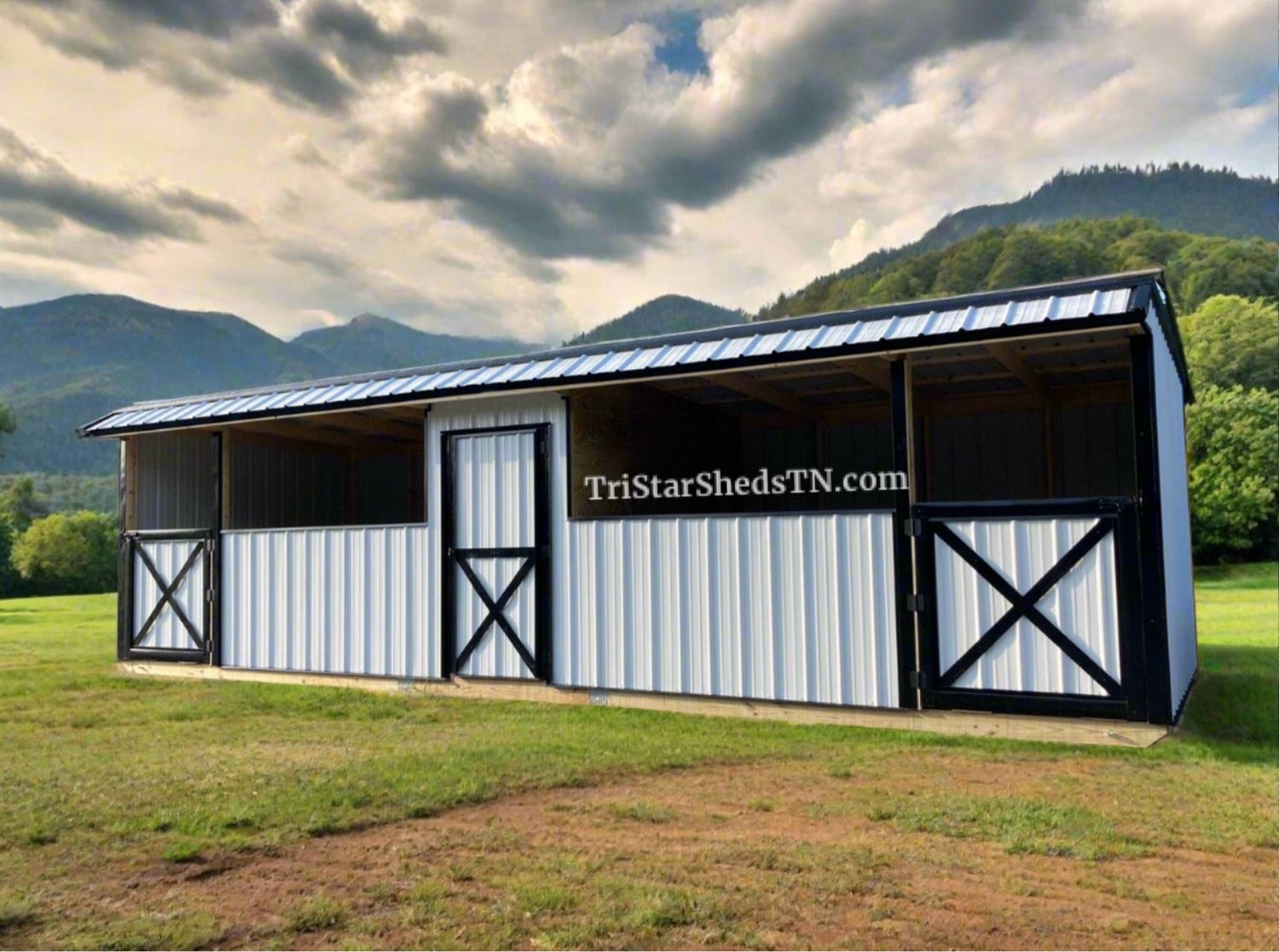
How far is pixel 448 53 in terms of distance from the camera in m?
14.5

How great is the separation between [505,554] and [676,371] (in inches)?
97.4

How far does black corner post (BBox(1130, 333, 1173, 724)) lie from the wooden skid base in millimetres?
252

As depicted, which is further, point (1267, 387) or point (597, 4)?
point (1267, 387)

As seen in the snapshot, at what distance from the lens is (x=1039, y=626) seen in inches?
248

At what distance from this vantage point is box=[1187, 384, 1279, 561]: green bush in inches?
1248

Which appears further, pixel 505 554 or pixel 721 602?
pixel 505 554

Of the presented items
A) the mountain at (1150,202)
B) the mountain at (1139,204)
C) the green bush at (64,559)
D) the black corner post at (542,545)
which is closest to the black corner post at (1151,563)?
the black corner post at (542,545)

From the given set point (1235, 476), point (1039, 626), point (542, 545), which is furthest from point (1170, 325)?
Answer: point (1235, 476)

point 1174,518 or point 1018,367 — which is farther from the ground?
point 1018,367

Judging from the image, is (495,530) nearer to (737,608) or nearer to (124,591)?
(737,608)

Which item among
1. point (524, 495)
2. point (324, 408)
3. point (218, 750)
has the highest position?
point (324, 408)

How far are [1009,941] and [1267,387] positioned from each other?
45.8 meters

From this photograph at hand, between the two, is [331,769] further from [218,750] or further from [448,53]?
[448,53]

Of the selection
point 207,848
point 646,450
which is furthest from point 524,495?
point 207,848
